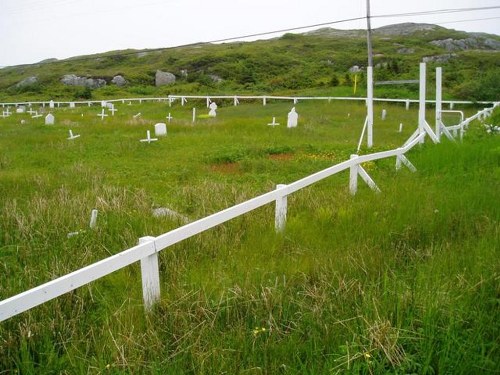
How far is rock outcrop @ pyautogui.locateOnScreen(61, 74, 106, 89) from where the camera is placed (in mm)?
69875

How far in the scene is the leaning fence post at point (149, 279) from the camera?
3.71 metres

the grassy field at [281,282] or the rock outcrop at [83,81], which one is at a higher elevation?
the rock outcrop at [83,81]

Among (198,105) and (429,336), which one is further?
(198,105)

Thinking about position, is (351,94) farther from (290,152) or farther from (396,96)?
(290,152)

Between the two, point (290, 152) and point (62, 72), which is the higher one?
point (62, 72)

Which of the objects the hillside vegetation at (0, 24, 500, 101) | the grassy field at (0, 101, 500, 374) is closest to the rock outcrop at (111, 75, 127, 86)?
the hillside vegetation at (0, 24, 500, 101)

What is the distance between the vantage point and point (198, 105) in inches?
1425

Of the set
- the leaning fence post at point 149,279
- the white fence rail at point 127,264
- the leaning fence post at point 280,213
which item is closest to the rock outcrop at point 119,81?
the leaning fence post at point 280,213

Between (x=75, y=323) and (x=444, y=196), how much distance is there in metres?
4.96

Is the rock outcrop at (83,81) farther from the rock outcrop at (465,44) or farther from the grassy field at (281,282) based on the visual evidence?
the grassy field at (281,282)

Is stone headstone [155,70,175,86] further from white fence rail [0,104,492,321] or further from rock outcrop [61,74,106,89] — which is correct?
white fence rail [0,104,492,321]

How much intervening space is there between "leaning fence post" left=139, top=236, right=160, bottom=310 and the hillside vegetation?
33.2m

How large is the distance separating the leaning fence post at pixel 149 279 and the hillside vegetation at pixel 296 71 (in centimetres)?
3317

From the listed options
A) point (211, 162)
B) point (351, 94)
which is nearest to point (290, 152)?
point (211, 162)
